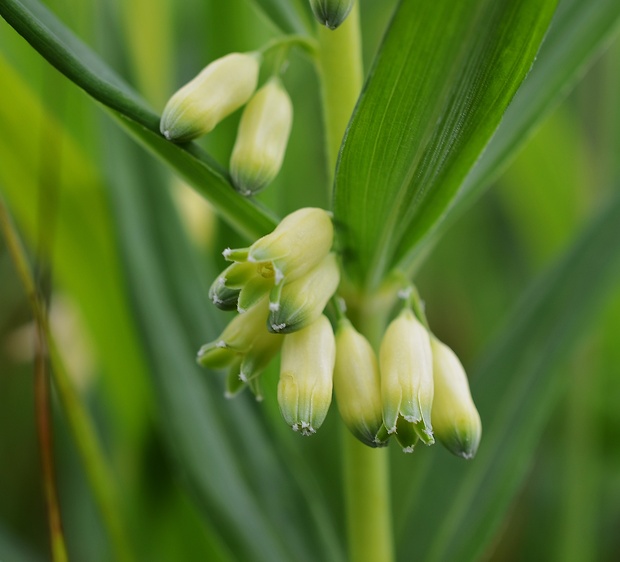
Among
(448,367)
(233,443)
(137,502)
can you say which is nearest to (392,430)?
(448,367)

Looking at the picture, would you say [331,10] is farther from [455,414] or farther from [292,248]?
[455,414]

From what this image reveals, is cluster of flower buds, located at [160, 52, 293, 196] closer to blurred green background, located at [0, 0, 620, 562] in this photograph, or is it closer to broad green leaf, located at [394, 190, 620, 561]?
blurred green background, located at [0, 0, 620, 562]

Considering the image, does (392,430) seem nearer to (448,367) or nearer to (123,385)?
(448,367)

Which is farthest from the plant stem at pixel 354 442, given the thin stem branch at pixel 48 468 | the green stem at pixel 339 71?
the thin stem branch at pixel 48 468

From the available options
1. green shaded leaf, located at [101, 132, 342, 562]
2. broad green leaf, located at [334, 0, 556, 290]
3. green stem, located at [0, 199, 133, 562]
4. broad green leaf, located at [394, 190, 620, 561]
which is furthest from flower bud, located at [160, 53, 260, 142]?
broad green leaf, located at [394, 190, 620, 561]

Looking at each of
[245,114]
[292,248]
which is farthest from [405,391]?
[245,114]

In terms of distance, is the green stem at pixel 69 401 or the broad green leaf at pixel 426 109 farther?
the green stem at pixel 69 401

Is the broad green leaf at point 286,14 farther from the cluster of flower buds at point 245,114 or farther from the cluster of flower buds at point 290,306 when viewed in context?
the cluster of flower buds at point 290,306
